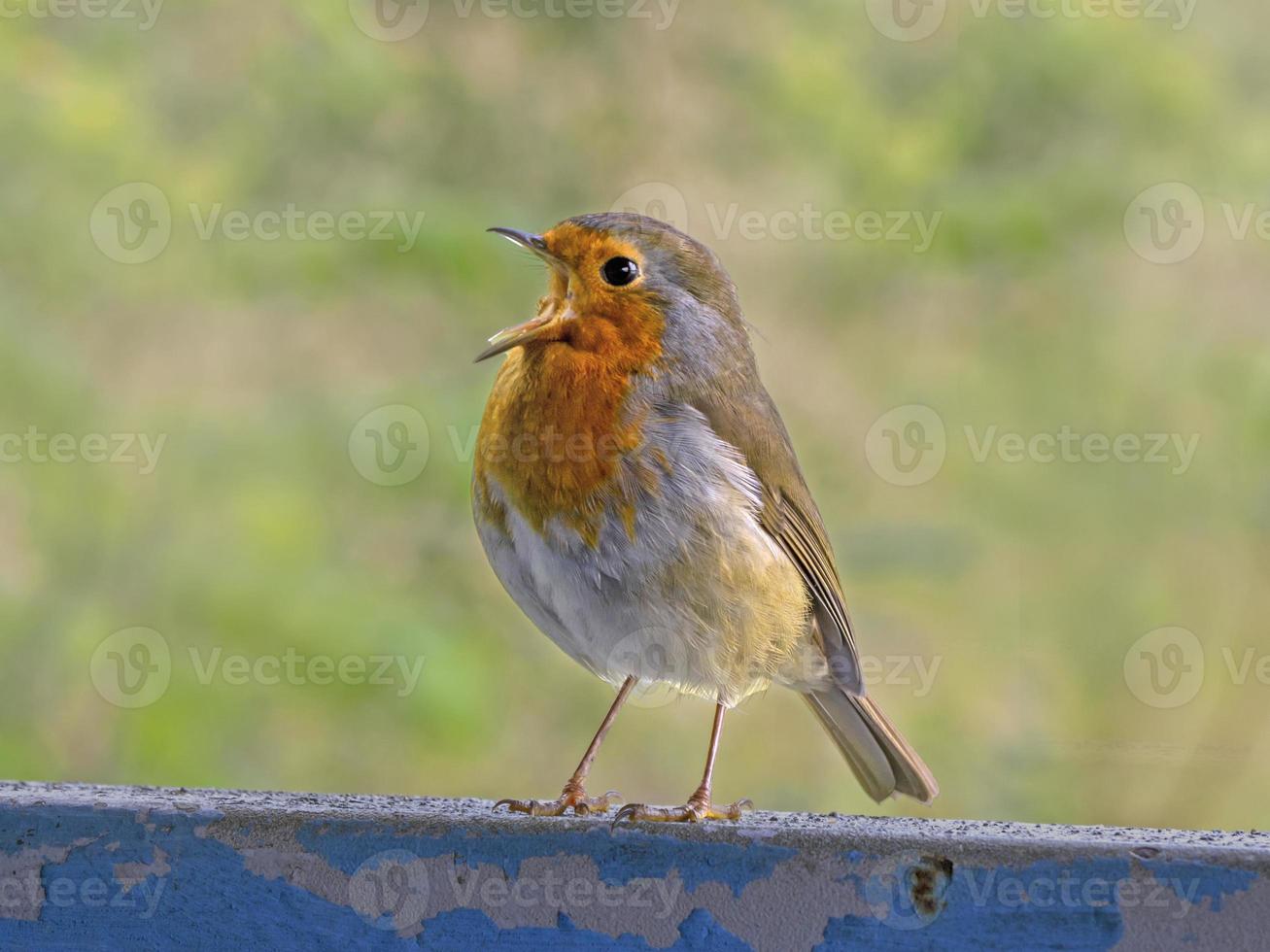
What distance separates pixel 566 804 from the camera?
2.80 meters

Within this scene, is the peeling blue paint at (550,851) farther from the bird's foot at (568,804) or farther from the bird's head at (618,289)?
the bird's head at (618,289)

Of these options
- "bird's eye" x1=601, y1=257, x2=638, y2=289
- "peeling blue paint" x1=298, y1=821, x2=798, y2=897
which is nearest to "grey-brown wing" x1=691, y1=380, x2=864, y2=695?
"bird's eye" x1=601, y1=257, x2=638, y2=289

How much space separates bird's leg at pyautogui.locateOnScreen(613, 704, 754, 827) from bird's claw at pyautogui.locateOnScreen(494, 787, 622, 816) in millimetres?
121

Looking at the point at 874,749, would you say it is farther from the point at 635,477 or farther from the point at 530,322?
A: the point at 530,322

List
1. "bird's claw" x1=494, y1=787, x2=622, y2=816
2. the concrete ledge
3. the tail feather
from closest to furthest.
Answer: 1. the concrete ledge
2. "bird's claw" x1=494, y1=787, x2=622, y2=816
3. the tail feather

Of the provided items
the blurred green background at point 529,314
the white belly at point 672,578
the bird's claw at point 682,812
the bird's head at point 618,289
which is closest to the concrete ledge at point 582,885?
the bird's claw at point 682,812

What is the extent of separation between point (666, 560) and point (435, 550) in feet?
8.49

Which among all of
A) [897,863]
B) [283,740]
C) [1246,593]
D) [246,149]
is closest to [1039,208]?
[1246,593]

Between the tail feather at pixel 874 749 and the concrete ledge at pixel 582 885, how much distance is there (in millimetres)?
1338

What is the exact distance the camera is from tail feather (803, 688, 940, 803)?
3.52m

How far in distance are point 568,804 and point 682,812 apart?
0.25 m

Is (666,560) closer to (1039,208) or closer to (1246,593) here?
(1039,208)

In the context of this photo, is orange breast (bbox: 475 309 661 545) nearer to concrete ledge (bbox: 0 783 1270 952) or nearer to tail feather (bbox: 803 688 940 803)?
concrete ledge (bbox: 0 783 1270 952)

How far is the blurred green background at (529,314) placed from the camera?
5.02m
